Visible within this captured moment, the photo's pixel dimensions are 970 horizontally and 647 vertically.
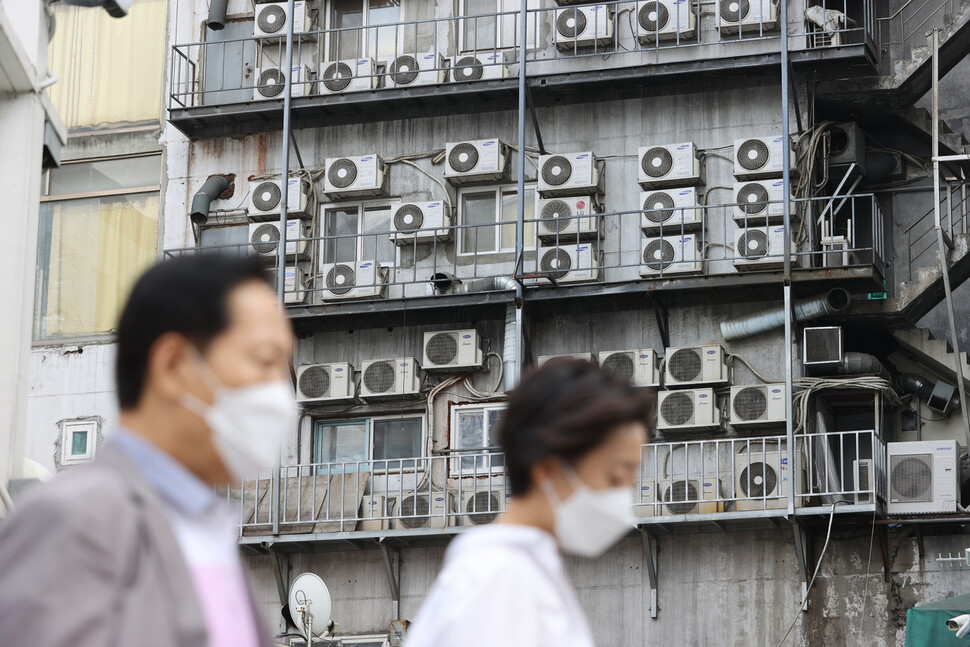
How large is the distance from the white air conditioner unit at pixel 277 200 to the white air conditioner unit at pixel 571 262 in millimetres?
3780

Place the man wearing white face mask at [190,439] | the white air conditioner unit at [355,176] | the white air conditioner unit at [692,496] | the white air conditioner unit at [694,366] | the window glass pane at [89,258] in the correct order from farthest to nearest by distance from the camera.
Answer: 1. the window glass pane at [89,258]
2. the white air conditioner unit at [355,176]
3. the white air conditioner unit at [694,366]
4. the white air conditioner unit at [692,496]
5. the man wearing white face mask at [190,439]

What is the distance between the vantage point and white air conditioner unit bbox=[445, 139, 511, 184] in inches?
886

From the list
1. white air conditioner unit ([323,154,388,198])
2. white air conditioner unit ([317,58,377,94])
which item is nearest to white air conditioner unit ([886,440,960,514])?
white air conditioner unit ([323,154,388,198])

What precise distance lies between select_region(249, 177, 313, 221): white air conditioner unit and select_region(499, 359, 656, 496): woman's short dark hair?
20244mm

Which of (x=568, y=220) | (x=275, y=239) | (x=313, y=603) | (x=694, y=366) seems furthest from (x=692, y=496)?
(x=275, y=239)

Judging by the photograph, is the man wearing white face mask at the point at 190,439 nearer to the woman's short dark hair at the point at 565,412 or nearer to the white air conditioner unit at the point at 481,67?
the woman's short dark hair at the point at 565,412

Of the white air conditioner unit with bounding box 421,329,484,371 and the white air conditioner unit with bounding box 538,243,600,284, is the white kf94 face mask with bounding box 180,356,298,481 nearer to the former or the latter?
the white air conditioner unit with bounding box 538,243,600,284

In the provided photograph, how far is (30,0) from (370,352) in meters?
12.0

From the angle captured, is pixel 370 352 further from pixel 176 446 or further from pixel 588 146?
pixel 176 446

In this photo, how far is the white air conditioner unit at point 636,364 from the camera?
70.2 ft

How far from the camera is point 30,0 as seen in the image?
37.2 feet

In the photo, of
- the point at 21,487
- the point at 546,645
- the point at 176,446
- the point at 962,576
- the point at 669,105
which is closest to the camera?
the point at 176,446

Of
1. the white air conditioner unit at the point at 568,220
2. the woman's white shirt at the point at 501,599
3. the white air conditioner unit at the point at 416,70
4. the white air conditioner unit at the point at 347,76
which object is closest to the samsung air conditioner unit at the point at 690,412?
the white air conditioner unit at the point at 568,220

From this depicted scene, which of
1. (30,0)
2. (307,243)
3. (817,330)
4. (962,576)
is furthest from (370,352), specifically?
(30,0)
